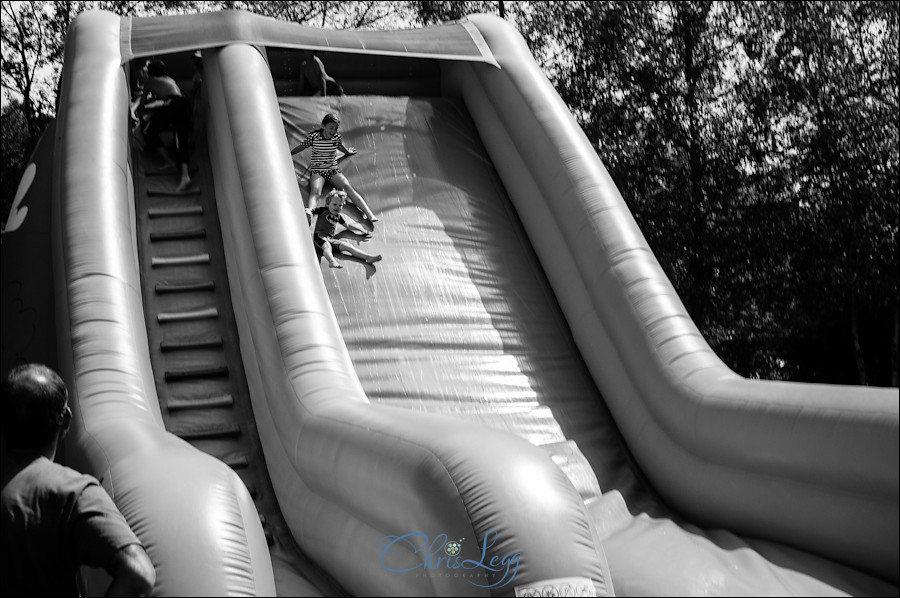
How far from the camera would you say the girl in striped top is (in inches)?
218

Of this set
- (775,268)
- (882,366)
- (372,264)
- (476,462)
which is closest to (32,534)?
(476,462)

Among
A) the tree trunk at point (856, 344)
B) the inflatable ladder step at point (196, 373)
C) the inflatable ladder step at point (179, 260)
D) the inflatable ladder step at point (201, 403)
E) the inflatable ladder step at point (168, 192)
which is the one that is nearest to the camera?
the inflatable ladder step at point (201, 403)

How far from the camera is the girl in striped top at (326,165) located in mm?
5532

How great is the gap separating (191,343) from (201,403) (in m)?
0.40

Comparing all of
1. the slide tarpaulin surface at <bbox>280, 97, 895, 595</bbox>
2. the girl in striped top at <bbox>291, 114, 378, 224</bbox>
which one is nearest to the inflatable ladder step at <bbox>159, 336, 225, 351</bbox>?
the slide tarpaulin surface at <bbox>280, 97, 895, 595</bbox>

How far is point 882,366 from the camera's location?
11391 mm

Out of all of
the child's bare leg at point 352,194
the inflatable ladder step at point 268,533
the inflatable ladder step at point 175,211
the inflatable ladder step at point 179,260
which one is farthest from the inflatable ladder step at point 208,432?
the child's bare leg at point 352,194

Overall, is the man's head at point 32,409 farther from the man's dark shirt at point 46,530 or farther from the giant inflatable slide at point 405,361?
the giant inflatable slide at point 405,361

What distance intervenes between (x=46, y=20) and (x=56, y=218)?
30.3 ft

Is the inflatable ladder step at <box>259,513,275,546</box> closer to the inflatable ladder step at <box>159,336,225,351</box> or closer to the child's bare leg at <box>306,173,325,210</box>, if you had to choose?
the inflatable ladder step at <box>159,336,225,351</box>

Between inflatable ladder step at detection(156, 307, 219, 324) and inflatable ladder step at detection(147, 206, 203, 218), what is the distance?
0.83 m

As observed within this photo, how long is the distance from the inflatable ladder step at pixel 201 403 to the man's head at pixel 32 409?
217 cm

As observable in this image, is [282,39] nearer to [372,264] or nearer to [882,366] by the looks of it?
[372,264]

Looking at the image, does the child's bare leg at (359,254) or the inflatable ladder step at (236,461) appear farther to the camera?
the child's bare leg at (359,254)
